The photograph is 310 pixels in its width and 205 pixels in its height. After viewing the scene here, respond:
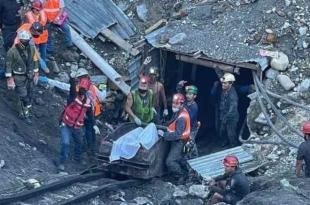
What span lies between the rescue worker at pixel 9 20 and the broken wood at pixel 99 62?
2799 millimetres

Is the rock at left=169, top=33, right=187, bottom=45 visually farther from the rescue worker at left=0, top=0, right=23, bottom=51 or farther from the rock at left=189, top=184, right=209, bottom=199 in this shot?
the rock at left=189, top=184, right=209, bottom=199

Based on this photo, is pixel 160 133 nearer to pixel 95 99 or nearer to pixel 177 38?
pixel 95 99

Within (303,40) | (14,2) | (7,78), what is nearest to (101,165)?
(7,78)

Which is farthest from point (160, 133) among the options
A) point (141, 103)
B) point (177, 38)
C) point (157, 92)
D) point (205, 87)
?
point (205, 87)

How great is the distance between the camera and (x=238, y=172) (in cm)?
1784

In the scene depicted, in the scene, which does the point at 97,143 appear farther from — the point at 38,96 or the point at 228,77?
the point at 228,77

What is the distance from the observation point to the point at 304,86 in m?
22.0

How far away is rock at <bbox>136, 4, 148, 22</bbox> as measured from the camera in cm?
2527

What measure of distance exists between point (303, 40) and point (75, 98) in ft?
19.7

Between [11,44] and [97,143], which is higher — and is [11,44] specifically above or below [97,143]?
above

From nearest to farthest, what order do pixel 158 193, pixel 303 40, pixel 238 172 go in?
pixel 238 172 → pixel 158 193 → pixel 303 40

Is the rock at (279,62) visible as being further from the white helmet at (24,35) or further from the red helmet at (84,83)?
the white helmet at (24,35)

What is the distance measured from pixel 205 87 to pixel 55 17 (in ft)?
14.2

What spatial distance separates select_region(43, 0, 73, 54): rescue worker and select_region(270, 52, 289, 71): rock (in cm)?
466
